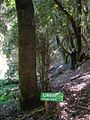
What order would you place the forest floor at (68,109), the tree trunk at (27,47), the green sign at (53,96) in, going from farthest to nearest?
the tree trunk at (27,47) < the forest floor at (68,109) < the green sign at (53,96)

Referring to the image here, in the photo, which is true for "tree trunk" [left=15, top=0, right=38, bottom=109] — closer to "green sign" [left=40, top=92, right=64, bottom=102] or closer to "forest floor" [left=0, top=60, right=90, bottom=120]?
"forest floor" [left=0, top=60, right=90, bottom=120]

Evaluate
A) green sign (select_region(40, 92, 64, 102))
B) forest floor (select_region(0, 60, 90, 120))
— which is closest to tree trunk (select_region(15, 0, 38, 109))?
forest floor (select_region(0, 60, 90, 120))

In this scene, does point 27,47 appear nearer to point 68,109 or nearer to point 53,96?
point 53,96

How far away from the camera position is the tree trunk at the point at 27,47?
277 inches

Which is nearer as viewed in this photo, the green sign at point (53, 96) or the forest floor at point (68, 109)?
the green sign at point (53, 96)

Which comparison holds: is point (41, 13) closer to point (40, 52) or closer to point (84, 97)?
point (40, 52)

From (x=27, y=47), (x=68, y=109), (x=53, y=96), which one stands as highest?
(x=27, y=47)

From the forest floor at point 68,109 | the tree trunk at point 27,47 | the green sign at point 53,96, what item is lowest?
the forest floor at point 68,109

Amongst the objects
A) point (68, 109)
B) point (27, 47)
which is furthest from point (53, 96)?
point (27, 47)

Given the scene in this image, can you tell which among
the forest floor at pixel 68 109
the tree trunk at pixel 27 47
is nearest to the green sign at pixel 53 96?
the forest floor at pixel 68 109

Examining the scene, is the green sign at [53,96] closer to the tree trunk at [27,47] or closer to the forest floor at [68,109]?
the forest floor at [68,109]

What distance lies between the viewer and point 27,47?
708 centimetres

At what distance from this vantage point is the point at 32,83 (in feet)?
23.7

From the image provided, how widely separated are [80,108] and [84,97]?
26.3 inches
